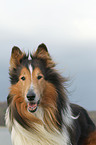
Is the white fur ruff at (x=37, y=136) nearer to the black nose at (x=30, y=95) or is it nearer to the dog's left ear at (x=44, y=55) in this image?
the black nose at (x=30, y=95)

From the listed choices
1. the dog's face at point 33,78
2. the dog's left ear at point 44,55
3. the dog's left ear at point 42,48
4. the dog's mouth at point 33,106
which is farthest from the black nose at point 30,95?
the dog's left ear at point 42,48

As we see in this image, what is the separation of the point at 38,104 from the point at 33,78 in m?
0.68

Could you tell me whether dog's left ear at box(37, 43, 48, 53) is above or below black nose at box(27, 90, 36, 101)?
above

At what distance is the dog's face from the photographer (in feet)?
21.1

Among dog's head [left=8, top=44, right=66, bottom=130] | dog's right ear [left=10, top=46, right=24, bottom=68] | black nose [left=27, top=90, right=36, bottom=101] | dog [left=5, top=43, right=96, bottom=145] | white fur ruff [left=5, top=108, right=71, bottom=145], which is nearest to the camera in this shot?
black nose [left=27, top=90, right=36, bottom=101]

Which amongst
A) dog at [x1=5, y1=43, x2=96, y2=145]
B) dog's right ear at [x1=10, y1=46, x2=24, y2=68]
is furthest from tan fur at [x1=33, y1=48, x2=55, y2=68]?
dog's right ear at [x1=10, y1=46, x2=24, y2=68]

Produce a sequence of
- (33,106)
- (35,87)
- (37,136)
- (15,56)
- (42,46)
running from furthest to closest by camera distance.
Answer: (15,56)
(42,46)
(37,136)
(33,106)
(35,87)

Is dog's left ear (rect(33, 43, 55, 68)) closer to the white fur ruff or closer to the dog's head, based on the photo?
the dog's head

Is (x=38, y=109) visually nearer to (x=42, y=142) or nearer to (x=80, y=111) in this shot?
(x=42, y=142)

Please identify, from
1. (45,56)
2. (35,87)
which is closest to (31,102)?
(35,87)

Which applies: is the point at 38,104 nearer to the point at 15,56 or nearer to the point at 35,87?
the point at 35,87

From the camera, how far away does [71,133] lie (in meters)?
7.24

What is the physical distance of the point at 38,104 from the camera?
260 inches

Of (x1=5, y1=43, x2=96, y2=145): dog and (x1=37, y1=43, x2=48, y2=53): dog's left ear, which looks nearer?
(x1=5, y1=43, x2=96, y2=145): dog
